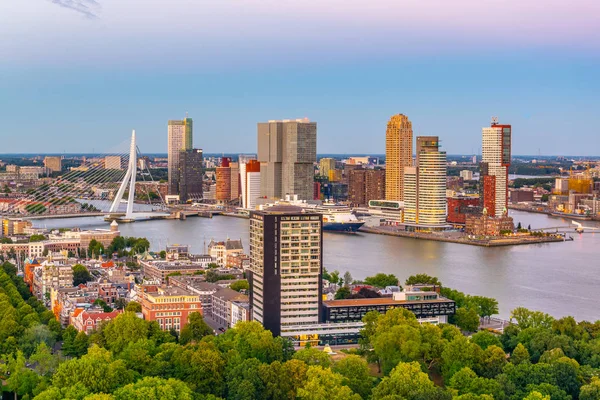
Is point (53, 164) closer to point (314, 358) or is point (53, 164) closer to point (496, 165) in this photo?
point (496, 165)

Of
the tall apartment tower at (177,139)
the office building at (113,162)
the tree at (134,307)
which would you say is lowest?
the tree at (134,307)

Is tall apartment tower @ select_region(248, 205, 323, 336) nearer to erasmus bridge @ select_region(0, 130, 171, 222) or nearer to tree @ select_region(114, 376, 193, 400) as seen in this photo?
tree @ select_region(114, 376, 193, 400)

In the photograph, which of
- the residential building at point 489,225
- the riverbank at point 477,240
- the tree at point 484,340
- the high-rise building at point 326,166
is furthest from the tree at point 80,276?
the high-rise building at point 326,166

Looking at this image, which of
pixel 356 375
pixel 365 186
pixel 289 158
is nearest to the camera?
pixel 356 375

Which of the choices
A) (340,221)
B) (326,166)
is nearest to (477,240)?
(340,221)

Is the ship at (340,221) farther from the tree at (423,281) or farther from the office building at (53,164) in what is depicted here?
the office building at (53,164)

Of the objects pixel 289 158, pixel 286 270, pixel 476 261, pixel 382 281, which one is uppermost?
pixel 289 158

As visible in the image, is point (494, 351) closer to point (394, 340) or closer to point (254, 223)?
point (394, 340)
